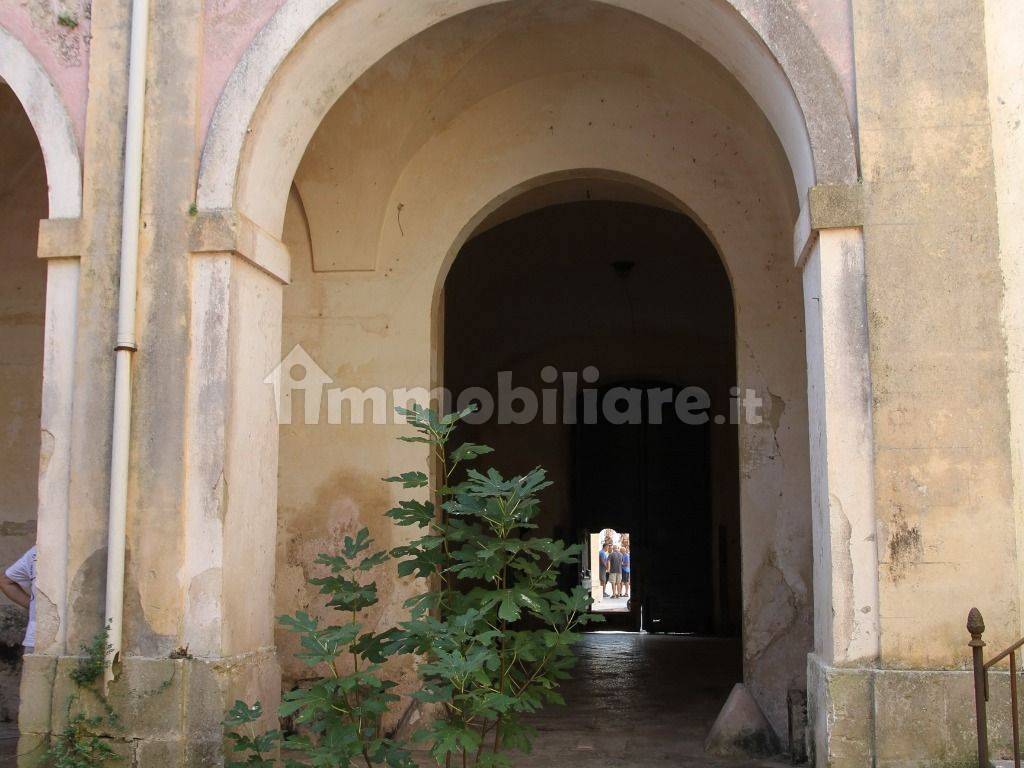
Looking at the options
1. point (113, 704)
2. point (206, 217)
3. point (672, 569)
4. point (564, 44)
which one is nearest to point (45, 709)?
point (113, 704)

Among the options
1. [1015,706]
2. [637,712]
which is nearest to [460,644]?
[1015,706]

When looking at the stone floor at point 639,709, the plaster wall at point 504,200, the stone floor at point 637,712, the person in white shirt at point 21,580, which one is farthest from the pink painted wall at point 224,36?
the stone floor at point 639,709

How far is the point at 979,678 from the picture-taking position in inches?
187

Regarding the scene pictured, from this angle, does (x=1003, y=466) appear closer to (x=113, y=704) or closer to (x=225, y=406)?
(x=225, y=406)

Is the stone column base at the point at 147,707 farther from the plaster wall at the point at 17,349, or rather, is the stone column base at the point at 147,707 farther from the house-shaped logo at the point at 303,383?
the plaster wall at the point at 17,349

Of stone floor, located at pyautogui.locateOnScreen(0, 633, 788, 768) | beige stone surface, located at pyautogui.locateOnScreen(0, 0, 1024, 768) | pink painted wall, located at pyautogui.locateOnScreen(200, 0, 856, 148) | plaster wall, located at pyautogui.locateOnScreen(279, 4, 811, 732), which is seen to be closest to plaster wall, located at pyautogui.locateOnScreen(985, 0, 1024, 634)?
beige stone surface, located at pyautogui.locateOnScreen(0, 0, 1024, 768)

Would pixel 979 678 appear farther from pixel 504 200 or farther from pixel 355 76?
pixel 504 200

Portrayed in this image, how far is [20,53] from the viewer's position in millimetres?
6379

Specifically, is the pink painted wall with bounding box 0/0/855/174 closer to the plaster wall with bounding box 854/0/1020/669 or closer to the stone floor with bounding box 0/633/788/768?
the plaster wall with bounding box 854/0/1020/669

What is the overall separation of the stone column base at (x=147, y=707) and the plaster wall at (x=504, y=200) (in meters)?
2.32

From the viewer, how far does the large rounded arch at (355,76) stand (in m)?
5.62

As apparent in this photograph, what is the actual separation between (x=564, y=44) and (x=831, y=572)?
463 centimetres

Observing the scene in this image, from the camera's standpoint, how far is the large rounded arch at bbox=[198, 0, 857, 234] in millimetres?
5617

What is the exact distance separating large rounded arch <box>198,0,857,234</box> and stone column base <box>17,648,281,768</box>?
2.56m
